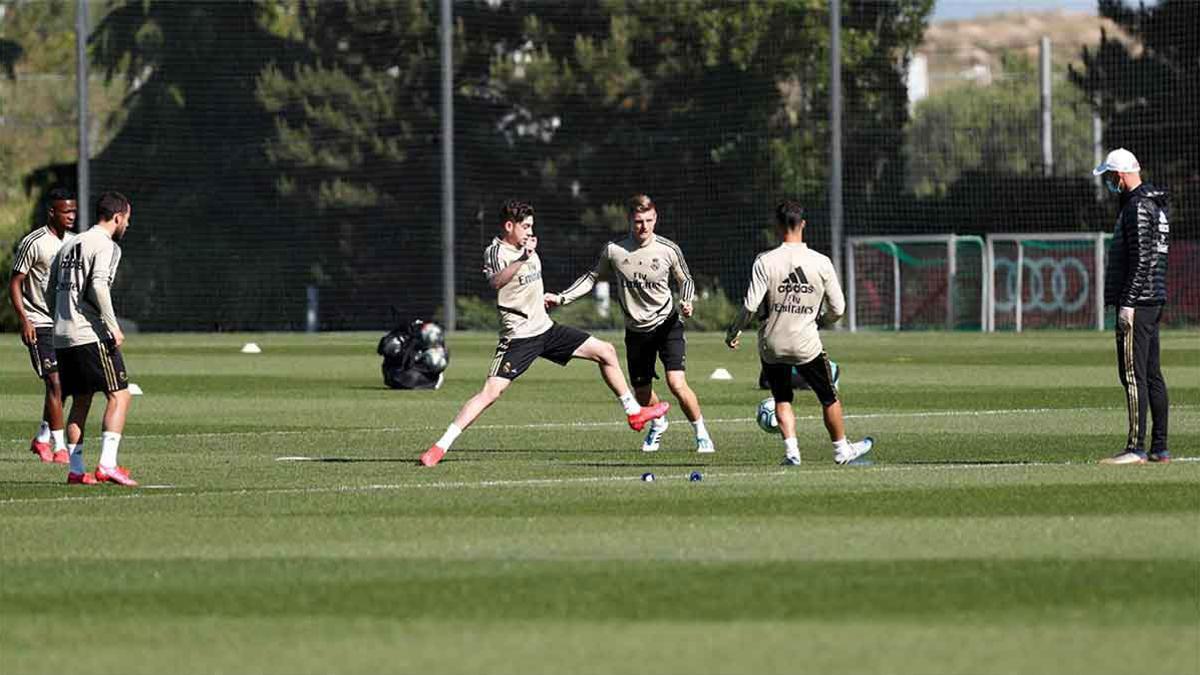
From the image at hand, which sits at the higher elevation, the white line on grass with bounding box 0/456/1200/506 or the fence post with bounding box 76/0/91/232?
the fence post with bounding box 76/0/91/232

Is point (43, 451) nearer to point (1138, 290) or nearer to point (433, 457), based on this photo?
point (433, 457)

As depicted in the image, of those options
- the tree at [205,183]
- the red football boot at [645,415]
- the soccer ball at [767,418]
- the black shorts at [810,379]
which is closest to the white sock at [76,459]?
the red football boot at [645,415]

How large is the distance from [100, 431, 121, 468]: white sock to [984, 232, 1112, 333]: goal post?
3513 cm

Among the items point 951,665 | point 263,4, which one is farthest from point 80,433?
point 263,4

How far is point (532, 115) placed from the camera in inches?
2186

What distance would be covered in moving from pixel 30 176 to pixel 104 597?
46.5m

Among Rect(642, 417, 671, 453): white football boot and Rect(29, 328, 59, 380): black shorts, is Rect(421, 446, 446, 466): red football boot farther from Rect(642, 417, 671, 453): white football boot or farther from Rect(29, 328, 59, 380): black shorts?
Rect(29, 328, 59, 380): black shorts

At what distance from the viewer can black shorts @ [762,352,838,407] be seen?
52.5 ft

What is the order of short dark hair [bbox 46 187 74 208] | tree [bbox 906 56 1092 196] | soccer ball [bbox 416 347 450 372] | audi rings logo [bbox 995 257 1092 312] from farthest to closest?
tree [bbox 906 56 1092 196]
audi rings logo [bbox 995 257 1092 312]
soccer ball [bbox 416 347 450 372]
short dark hair [bbox 46 187 74 208]

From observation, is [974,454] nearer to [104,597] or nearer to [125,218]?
[125,218]

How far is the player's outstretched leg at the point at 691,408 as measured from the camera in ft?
58.2

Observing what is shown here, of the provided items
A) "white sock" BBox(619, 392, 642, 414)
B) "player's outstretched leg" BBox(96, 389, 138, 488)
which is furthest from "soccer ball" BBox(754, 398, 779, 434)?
"player's outstretched leg" BBox(96, 389, 138, 488)

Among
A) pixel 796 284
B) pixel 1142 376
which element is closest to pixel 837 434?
pixel 796 284

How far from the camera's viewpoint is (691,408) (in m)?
17.9
